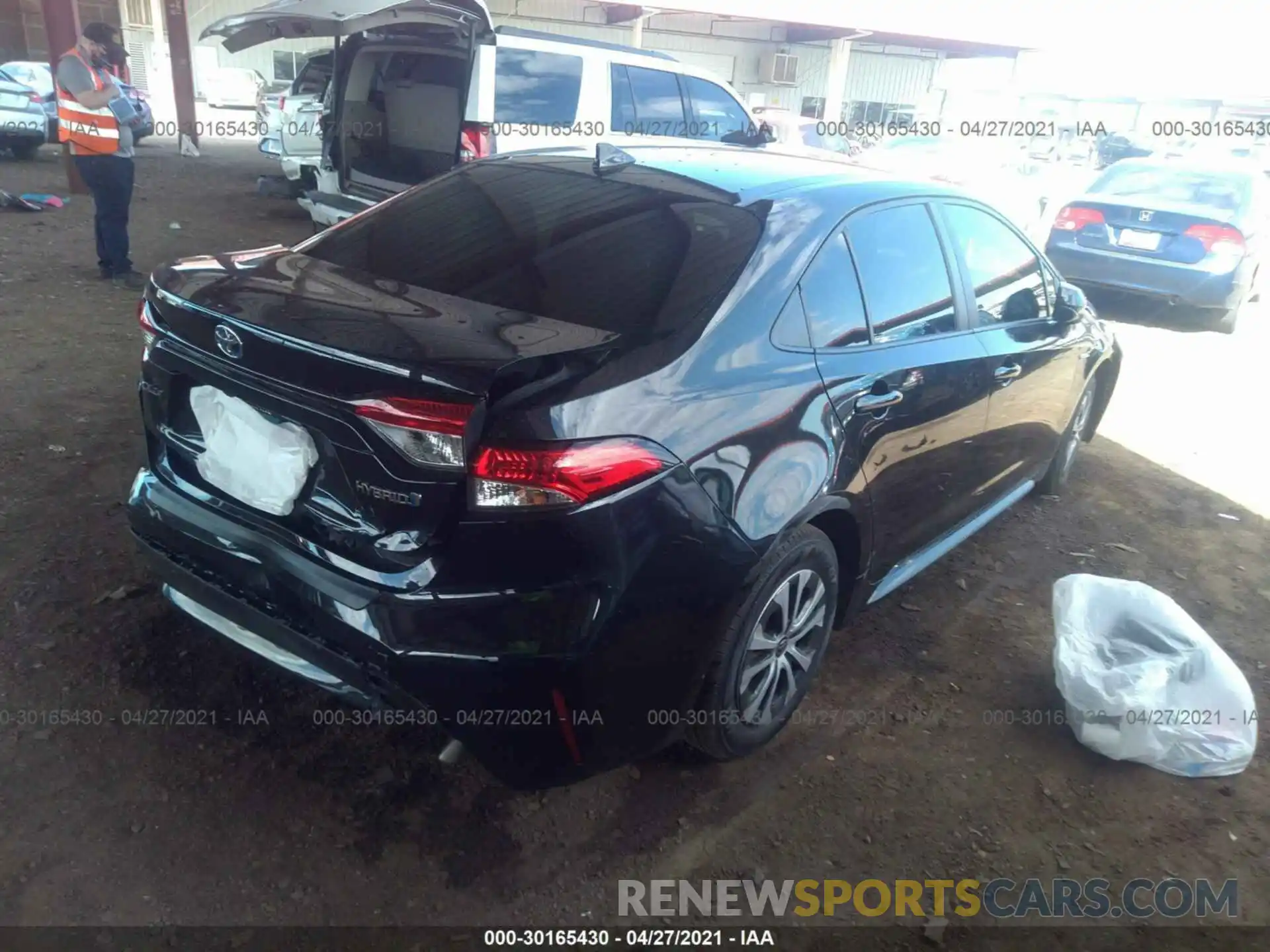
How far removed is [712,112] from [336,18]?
11.7ft

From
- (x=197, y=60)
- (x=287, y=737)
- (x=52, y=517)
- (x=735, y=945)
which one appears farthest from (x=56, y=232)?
(x=197, y=60)

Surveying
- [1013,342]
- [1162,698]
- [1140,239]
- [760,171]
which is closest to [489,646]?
[760,171]

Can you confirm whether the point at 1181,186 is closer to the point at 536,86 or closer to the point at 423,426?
the point at 536,86

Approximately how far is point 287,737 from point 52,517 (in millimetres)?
1761

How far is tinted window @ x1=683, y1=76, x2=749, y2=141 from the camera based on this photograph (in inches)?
309

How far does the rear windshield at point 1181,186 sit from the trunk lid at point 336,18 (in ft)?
21.5

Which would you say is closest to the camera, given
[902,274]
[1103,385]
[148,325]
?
[148,325]

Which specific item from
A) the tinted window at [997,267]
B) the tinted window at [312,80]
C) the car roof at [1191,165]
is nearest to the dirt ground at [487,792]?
the tinted window at [997,267]

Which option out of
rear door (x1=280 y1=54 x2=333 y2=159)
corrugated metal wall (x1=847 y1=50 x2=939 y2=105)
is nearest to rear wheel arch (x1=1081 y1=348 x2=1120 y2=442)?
rear door (x1=280 y1=54 x2=333 y2=159)

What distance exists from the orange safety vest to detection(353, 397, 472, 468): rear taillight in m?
5.98

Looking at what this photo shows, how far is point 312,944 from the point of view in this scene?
208 centimetres

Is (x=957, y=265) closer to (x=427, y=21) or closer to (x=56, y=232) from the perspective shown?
(x=427, y=21)

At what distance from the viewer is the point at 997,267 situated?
359 cm

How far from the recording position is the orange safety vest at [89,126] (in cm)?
645
